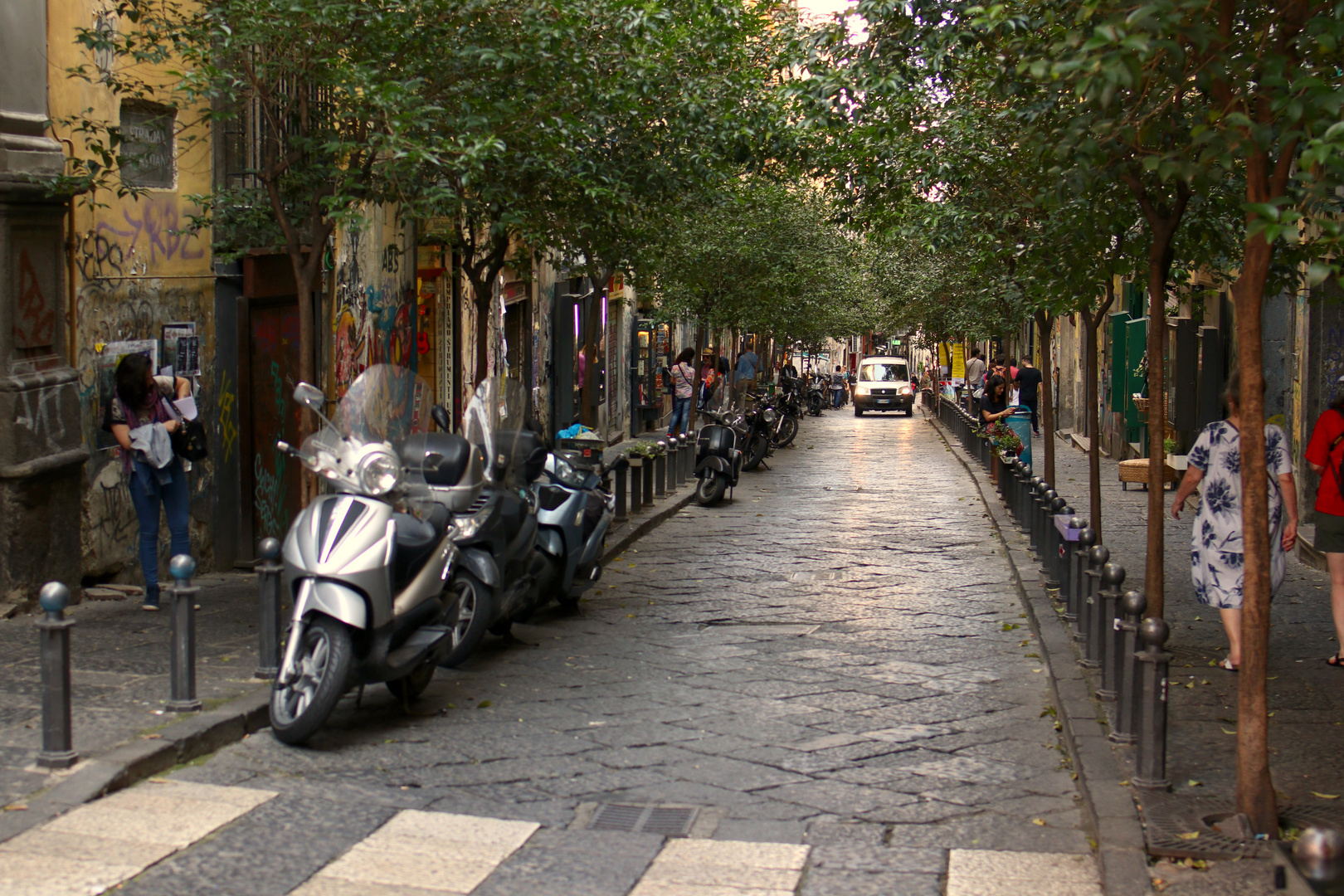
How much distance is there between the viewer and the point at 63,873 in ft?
14.6

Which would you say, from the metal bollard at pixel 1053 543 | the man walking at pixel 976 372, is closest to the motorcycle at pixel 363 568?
the metal bollard at pixel 1053 543

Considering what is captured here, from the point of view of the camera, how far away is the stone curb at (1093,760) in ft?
15.1

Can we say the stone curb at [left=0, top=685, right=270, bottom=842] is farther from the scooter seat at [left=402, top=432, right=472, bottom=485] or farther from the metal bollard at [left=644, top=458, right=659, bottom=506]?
the metal bollard at [left=644, top=458, right=659, bottom=506]

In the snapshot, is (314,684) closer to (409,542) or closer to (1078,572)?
(409,542)

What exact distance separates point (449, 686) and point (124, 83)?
15.1ft

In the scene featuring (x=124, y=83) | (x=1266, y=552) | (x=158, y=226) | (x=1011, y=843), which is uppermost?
(x=124, y=83)

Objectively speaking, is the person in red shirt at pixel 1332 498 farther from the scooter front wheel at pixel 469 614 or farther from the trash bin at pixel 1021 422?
the trash bin at pixel 1021 422

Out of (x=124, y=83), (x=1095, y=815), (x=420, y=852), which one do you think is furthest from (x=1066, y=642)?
(x=124, y=83)

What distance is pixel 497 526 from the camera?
7.71m

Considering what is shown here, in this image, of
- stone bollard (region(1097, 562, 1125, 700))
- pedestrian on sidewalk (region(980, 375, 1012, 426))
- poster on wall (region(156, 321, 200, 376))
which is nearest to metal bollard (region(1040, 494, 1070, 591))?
stone bollard (region(1097, 562, 1125, 700))

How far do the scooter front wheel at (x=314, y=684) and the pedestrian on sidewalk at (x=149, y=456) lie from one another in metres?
3.09

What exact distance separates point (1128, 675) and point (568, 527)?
13.6 feet

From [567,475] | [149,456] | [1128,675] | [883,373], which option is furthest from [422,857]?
[883,373]

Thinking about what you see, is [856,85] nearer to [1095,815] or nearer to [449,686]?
[449,686]
